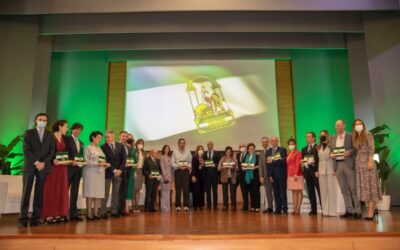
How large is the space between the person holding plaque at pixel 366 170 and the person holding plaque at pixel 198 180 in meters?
3.29

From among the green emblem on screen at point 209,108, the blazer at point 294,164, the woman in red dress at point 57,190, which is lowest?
the woman in red dress at point 57,190

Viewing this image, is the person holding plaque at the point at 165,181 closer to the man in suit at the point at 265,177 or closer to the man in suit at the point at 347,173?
the man in suit at the point at 265,177

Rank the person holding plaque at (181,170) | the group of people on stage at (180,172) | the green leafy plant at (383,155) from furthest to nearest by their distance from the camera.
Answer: the green leafy plant at (383,155) → the person holding plaque at (181,170) → the group of people on stage at (180,172)

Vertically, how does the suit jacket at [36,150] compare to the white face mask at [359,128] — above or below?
below

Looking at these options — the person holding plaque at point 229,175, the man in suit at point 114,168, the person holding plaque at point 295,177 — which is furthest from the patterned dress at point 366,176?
the man in suit at point 114,168

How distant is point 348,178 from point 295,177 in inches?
37.0

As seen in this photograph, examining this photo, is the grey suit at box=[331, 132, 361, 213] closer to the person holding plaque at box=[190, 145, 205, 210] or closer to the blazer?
the blazer

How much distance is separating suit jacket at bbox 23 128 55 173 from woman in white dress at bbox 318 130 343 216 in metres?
3.68

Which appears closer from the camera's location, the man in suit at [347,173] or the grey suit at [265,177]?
the man in suit at [347,173]

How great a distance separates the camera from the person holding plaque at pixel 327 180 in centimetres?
463

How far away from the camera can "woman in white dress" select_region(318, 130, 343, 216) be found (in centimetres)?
463

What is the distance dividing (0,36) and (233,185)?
6463 millimetres

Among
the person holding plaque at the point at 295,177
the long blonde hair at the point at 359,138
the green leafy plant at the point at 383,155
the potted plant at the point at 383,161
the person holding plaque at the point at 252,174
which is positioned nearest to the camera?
the long blonde hair at the point at 359,138

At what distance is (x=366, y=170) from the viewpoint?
3926mm
